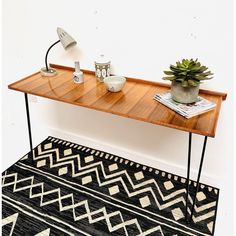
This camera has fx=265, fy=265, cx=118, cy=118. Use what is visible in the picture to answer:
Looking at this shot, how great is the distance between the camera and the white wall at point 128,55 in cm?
155

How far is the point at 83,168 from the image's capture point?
209 cm

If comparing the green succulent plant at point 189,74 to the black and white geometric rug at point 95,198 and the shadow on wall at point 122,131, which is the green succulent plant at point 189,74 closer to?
the shadow on wall at point 122,131

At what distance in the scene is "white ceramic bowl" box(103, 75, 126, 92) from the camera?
165 centimetres

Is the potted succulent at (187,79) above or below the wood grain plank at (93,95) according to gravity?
above

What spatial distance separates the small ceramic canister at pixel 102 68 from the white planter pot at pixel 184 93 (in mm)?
521

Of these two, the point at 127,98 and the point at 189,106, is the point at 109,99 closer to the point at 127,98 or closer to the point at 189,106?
the point at 127,98

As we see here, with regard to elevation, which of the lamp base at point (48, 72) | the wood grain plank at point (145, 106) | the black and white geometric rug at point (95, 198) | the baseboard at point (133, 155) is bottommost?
the black and white geometric rug at point (95, 198)

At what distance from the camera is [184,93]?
1.45m

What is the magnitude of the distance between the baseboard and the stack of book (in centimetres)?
65

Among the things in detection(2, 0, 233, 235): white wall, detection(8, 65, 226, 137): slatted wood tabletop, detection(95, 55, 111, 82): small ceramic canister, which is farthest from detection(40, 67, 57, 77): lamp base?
detection(95, 55, 111, 82): small ceramic canister

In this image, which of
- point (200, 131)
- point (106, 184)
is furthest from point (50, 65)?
point (200, 131)

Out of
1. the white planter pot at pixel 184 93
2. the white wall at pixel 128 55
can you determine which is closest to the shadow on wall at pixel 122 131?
the white wall at pixel 128 55

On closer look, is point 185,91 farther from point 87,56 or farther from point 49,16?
point 49,16

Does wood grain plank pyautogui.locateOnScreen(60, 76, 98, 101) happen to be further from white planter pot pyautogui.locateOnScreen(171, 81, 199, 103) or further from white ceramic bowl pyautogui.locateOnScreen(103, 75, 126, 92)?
white planter pot pyautogui.locateOnScreen(171, 81, 199, 103)
